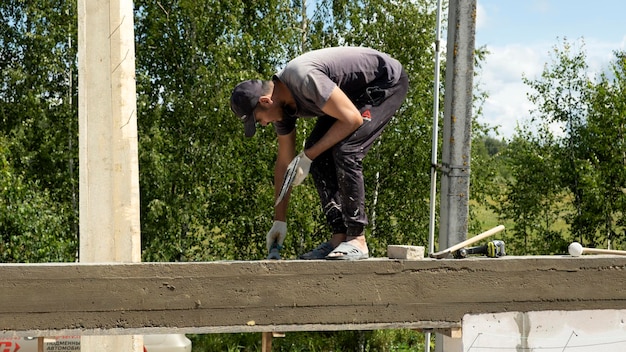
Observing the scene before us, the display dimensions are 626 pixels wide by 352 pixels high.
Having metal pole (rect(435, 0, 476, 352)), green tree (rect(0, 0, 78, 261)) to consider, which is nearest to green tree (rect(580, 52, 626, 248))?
metal pole (rect(435, 0, 476, 352))

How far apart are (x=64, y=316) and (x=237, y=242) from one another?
786 centimetres

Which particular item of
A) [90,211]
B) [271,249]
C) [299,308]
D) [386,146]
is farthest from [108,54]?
[386,146]

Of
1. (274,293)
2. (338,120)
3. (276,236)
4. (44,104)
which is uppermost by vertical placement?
(44,104)

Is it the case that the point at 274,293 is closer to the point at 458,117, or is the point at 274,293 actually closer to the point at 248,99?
the point at 248,99

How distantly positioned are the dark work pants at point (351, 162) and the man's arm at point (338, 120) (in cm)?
6

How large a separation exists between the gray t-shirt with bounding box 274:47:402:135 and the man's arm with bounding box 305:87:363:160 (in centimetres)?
4

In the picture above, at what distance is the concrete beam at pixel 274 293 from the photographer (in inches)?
130

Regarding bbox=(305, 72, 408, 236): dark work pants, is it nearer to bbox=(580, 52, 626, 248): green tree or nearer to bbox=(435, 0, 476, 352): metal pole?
bbox=(435, 0, 476, 352): metal pole

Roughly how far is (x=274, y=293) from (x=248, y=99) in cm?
88

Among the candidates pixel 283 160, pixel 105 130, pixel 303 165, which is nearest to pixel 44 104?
pixel 105 130

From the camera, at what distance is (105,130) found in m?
4.66

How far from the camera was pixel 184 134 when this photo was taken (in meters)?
11.0

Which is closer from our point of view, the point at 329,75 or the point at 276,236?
the point at 329,75

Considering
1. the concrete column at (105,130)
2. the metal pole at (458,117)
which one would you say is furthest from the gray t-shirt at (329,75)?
the metal pole at (458,117)
